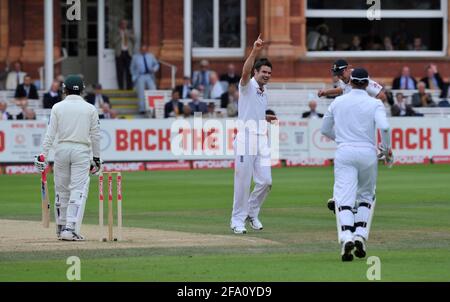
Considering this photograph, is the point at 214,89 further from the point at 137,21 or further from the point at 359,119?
the point at 359,119

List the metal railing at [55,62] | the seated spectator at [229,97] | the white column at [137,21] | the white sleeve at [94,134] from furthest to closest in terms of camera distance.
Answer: the white column at [137,21], the metal railing at [55,62], the seated spectator at [229,97], the white sleeve at [94,134]

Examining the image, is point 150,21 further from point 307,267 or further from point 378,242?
point 307,267

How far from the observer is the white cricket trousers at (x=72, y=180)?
54.4ft

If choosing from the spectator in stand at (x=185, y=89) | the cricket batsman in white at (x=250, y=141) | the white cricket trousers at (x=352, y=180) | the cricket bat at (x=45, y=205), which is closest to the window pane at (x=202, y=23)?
the spectator in stand at (x=185, y=89)

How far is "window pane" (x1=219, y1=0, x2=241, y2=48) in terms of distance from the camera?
40406mm

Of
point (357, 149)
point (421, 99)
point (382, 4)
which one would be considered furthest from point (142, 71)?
point (357, 149)

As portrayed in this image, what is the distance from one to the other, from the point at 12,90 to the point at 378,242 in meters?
22.0

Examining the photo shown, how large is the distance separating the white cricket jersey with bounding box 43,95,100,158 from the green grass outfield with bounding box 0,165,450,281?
189 centimetres

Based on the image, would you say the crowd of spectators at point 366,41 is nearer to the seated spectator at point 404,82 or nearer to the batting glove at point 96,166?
the seated spectator at point 404,82

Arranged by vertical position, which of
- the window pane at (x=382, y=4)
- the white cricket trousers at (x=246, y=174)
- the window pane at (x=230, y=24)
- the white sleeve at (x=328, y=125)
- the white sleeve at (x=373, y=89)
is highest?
the window pane at (x=382, y=4)

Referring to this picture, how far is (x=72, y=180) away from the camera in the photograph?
1667 centimetres

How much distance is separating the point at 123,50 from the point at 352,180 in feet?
81.8

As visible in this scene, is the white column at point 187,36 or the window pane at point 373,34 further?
the window pane at point 373,34

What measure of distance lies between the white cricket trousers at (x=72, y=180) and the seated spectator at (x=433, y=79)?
23.2 m
